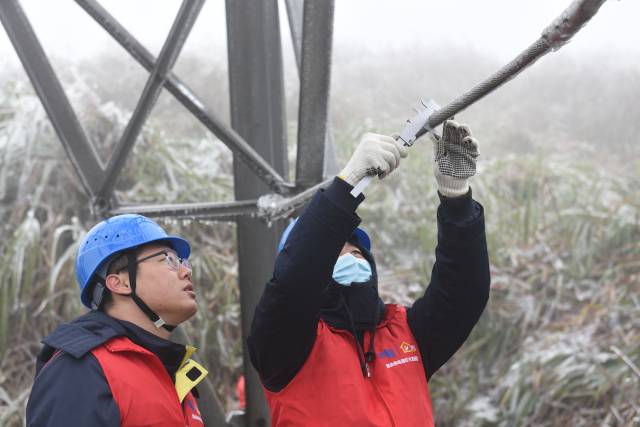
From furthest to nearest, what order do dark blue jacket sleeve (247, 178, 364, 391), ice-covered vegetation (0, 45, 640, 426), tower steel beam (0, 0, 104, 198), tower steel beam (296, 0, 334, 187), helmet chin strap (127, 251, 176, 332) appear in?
ice-covered vegetation (0, 45, 640, 426) < tower steel beam (0, 0, 104, 198) < tower steel beam (296, 0, 334, 187) < helmet chin strap (127, 251, 176, 332) < dark blue jacket sleeve (247, 178, 364, 391)

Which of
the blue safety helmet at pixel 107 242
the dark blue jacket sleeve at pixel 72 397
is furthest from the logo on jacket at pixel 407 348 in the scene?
the dark blue jacket sleeve at pixel 72 397

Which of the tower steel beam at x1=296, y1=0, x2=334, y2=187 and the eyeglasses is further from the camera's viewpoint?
the tower steel beam at x1=296, y1=0, x2=334, y2=187

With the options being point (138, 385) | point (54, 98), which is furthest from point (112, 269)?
point (54, 98)

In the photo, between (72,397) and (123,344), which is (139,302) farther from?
(72,397)

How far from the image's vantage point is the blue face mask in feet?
6.57

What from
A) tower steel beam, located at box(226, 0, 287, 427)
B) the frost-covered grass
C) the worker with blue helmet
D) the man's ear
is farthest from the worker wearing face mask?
the frost-covered grass

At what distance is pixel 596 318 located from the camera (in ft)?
15.2

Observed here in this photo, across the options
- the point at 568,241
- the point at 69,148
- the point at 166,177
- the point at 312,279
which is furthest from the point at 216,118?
the point at 568,241

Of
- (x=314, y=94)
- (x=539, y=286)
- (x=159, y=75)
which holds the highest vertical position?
(x=159, y=75)

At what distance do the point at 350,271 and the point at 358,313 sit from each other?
0.42ft

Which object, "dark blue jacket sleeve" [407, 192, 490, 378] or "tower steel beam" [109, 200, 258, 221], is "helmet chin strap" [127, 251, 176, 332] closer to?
"dark blue jacket sleeve" [407, 192, 490, 378]

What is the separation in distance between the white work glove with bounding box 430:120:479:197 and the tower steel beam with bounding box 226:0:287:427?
3.69 feet

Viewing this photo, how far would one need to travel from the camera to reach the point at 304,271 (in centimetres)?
168

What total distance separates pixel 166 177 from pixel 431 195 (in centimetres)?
220
